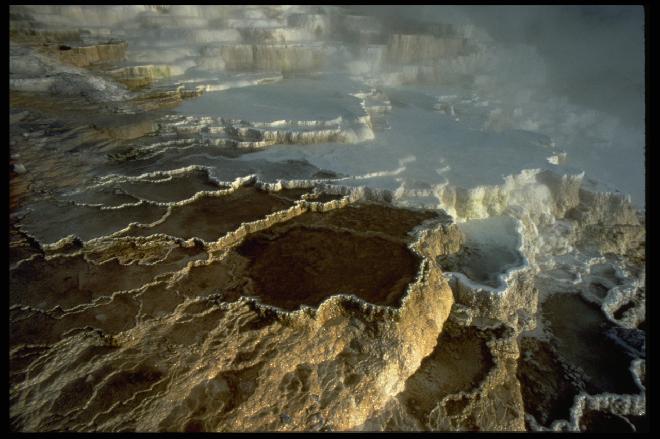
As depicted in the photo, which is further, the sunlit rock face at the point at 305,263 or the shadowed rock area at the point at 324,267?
the shadowed rock area at the point at 324,267

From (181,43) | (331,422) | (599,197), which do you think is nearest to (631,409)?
(331,422)

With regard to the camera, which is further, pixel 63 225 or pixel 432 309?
pixel 63 225

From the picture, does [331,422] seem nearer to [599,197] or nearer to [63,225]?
[63,225]

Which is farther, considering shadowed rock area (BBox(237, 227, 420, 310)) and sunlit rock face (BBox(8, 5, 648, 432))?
shadowed rock area (BBox(237, 227, 420, 310))

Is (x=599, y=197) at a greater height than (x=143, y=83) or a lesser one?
lesser
